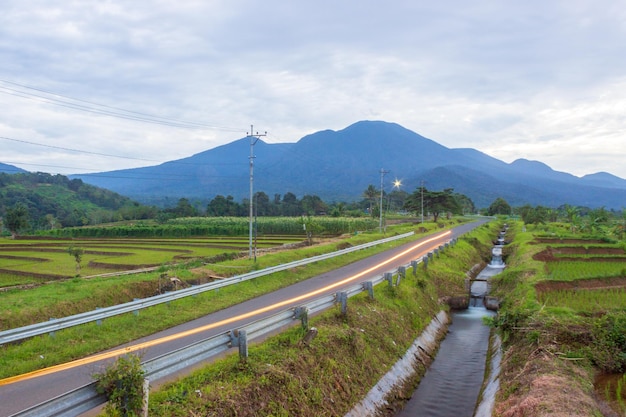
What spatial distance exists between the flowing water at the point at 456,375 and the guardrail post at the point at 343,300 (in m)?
3.38

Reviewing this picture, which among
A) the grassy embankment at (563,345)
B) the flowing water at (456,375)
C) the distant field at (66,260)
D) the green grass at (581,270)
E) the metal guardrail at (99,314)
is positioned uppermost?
the metal guardrail at (99,314)

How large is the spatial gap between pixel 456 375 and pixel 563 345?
3.79 metres

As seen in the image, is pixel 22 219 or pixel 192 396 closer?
pixel 192 396

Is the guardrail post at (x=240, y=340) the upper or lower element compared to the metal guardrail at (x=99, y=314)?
upper

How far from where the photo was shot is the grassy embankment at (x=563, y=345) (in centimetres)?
1045

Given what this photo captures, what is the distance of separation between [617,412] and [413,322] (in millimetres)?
9085

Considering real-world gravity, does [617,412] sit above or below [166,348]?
below

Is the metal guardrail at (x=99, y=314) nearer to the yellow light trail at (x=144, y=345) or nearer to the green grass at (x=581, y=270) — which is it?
the yellow light trail at (x=144, y=345)

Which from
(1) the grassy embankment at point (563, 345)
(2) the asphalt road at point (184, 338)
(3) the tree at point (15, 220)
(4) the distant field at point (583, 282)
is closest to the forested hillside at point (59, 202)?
(3) the tree at point (15, 220)

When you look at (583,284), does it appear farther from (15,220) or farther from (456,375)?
(15,220)

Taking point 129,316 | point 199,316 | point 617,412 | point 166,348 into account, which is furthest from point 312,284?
point 617,412

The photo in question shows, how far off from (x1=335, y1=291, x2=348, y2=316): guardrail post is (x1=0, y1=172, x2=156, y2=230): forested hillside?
9880 centimetres

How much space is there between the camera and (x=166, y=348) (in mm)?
12227

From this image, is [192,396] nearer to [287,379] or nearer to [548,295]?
[287,379]
